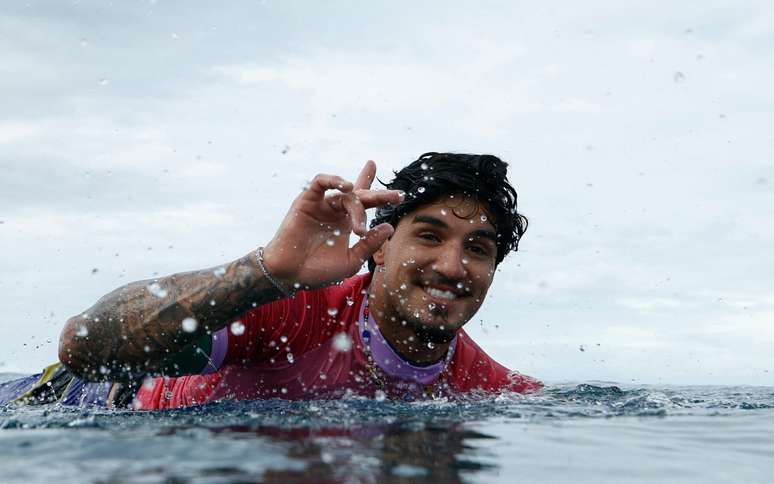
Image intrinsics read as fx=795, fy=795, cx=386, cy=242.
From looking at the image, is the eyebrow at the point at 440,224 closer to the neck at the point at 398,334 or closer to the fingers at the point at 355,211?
the neck at the point at 398,334

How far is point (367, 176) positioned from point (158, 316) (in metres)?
1.33

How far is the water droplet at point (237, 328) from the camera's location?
455cm

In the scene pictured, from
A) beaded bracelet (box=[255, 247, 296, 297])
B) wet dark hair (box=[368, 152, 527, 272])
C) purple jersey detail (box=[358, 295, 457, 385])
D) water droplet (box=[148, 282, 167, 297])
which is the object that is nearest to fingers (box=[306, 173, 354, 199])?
beaded bracelet (box=[255, 247, 296, 297])

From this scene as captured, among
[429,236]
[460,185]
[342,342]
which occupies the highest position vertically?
[460,185]

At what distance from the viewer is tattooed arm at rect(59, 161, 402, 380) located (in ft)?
12.9

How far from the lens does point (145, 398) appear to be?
218 inches

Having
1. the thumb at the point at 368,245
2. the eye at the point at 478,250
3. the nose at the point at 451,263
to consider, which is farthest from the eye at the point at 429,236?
the thumb at the point at 368,245

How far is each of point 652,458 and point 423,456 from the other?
1.14m

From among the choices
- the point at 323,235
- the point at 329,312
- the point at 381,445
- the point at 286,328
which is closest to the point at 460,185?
the point at 329,312

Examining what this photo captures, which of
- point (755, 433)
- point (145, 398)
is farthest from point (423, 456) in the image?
point (145, 398)

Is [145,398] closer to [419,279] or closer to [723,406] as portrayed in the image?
[419,279]

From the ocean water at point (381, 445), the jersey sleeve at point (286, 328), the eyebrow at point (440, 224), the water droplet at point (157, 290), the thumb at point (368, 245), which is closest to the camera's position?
the ocean water at point (381, 445)

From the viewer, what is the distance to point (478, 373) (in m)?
5.88

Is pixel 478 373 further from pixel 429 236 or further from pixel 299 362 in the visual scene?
pixel 299 362
